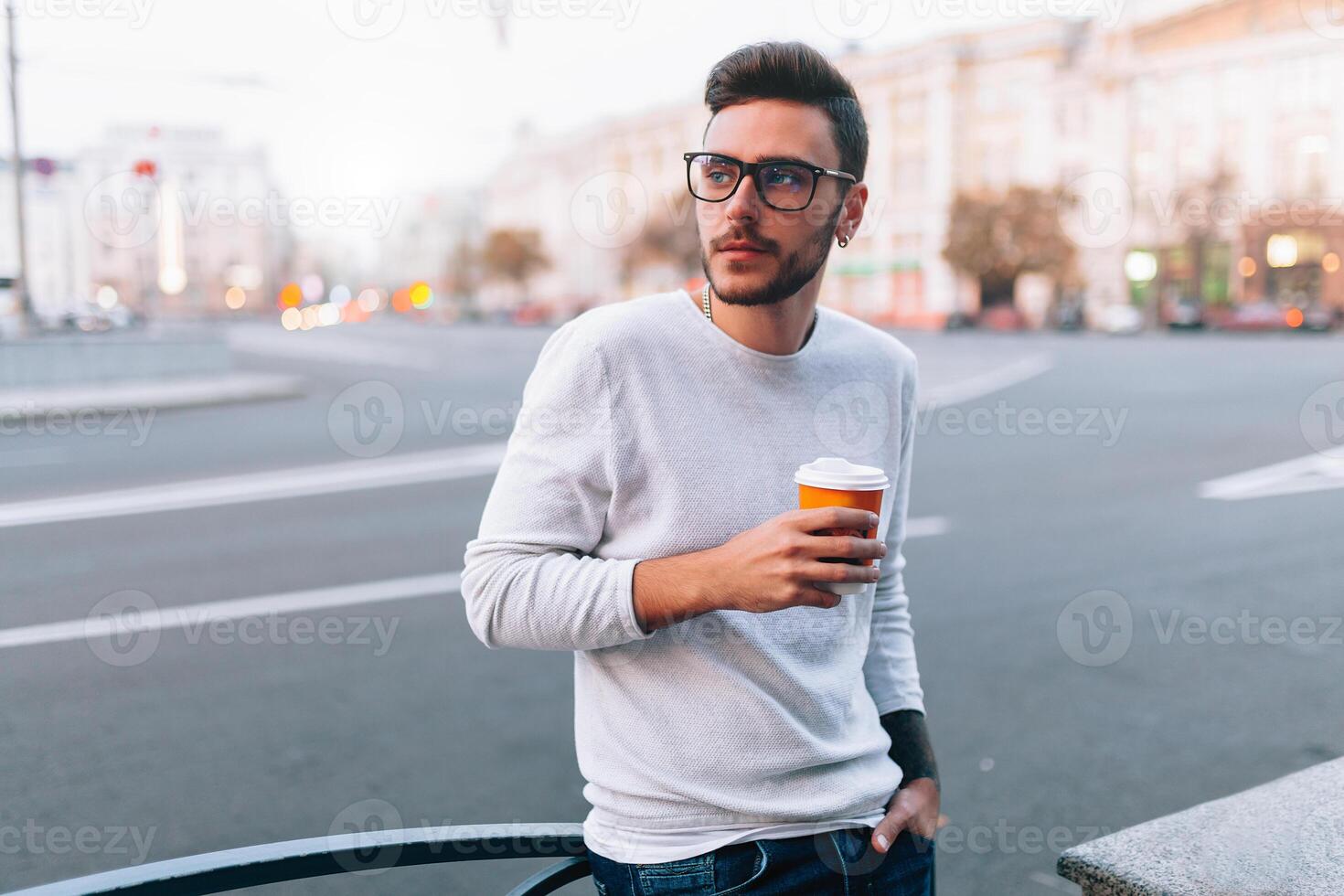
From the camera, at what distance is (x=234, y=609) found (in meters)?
6.40

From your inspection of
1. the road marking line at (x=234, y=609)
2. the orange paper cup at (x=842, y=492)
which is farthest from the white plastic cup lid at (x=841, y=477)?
the road marking line at (x=234, y=609)

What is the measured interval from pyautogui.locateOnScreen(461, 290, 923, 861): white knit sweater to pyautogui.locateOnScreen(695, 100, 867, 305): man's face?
0.30 feet

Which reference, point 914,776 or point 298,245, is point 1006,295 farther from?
point 298,245

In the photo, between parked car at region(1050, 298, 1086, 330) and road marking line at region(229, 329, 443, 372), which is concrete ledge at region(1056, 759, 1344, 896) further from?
parked car at region(1050, 298, 1086, 330)

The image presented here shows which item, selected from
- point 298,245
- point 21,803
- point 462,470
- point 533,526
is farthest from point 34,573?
point 298,245

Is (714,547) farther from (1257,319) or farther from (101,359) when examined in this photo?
(1257,319)

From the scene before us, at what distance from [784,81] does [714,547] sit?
2.30 ft

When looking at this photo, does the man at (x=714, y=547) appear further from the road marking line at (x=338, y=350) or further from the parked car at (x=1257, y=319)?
the parked car at (x=1257, y=319)

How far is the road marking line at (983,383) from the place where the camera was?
18.3m

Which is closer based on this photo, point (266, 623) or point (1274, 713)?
point (1274, 713)

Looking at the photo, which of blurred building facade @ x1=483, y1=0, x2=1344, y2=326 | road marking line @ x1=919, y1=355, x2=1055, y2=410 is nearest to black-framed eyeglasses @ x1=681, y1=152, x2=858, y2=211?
road marking line @ x1=919, y1=355, x2=1055, y2=410

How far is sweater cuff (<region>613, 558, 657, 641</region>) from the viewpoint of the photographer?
1.54 metres

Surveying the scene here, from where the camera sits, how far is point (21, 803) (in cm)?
398

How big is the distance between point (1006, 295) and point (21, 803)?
54571 millimetres
